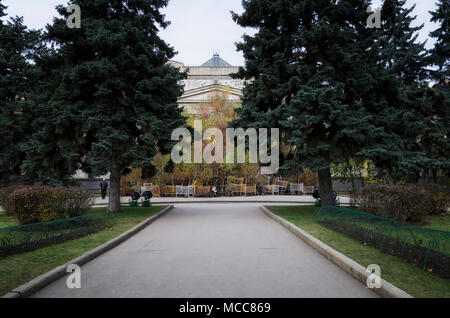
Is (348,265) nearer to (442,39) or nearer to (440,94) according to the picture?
(440,94)

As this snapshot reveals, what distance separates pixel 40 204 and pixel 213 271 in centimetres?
698

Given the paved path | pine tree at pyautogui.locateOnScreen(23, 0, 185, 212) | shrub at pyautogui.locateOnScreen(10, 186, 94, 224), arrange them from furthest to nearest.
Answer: pine tree at pyautogui.locateOnScreen(23, 0, 185, 212)
shrub at pyautogui.locateOnScreen(10, 186, 94, 224)
the paved path

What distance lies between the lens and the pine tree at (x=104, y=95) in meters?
12.0

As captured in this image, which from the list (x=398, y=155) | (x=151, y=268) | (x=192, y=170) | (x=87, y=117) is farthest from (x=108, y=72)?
(x=192, y=170)

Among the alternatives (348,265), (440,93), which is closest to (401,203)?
(348,265)

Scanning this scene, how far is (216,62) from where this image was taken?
2635 inches

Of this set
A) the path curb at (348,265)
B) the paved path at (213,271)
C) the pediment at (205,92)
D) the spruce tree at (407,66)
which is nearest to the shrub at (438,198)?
the spruce tree at (407,66)

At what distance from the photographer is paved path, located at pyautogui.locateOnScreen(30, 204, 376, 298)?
418cm

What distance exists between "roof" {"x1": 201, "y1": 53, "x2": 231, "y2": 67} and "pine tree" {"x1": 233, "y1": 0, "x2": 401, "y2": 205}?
176ft

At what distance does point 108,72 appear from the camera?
40.1 feet

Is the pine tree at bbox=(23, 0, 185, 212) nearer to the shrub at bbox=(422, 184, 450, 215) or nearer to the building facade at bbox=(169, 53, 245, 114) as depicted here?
the shrub at bbox=(422, 184, 450, 215)

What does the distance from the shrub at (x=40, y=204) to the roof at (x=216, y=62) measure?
5995 centimetres

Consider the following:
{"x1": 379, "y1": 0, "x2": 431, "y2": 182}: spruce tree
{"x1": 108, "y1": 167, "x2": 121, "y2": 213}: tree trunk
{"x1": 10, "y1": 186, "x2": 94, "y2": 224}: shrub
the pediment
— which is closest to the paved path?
{"x1": 10, "y1": 186, "x2": 94, "y2": 224}: shrub
